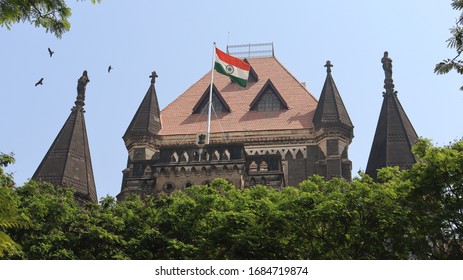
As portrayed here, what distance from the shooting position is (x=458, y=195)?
51.1 feet

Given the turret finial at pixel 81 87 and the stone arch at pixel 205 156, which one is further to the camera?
the turret finial at pixel 81 87

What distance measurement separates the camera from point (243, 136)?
109 feet

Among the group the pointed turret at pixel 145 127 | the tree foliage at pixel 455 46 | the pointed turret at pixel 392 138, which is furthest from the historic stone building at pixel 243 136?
the tree foliage at pixel 455 46

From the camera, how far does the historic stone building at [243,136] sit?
28.0 metres

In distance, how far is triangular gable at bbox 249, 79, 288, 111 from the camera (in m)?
35.2

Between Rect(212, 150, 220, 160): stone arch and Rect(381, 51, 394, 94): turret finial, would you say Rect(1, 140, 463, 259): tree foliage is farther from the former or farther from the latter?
Rect(381, 51, 394, 94): turret finial

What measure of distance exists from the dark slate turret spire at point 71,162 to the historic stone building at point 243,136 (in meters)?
1.73

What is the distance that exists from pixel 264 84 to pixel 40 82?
45.5 feet

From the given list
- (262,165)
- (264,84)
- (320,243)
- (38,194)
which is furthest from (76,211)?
(264,84)

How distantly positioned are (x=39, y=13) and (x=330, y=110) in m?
24.9

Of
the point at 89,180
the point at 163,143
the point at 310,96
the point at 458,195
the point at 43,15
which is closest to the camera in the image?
the point at 43,15

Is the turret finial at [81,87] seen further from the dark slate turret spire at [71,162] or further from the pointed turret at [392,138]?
the pointed turret at [392,138]

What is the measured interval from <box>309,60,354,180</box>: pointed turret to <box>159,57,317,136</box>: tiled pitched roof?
1.01 meters
